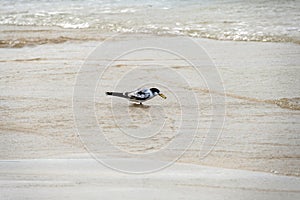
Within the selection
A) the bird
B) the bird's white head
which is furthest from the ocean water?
the bird

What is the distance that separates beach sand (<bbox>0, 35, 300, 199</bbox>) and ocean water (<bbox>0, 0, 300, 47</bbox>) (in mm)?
605

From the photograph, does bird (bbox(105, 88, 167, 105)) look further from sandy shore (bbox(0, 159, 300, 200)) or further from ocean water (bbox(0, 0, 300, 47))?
ocean water (bbox(0, 0, 300, 47))

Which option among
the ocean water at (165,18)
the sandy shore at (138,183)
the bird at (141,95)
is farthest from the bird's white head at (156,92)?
the ocean water at (165,18)

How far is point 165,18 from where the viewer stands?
8.27 meters

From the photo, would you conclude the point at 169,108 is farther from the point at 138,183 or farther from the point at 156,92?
the point at 138,183

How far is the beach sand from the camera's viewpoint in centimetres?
339

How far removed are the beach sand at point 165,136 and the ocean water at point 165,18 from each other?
1.99 feet

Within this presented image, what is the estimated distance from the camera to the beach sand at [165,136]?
11.1ft

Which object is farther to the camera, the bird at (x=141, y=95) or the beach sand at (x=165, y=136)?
the bird at (x=141, y=95)

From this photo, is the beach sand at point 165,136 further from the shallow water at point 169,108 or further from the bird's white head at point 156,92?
the bird's white head at point 156,92

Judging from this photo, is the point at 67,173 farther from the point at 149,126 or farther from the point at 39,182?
the point at 149,126

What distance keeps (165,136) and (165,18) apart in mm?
4207

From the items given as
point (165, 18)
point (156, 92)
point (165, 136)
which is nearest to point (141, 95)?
point (156, 92)

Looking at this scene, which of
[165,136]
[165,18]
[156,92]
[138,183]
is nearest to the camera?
[138,183]
